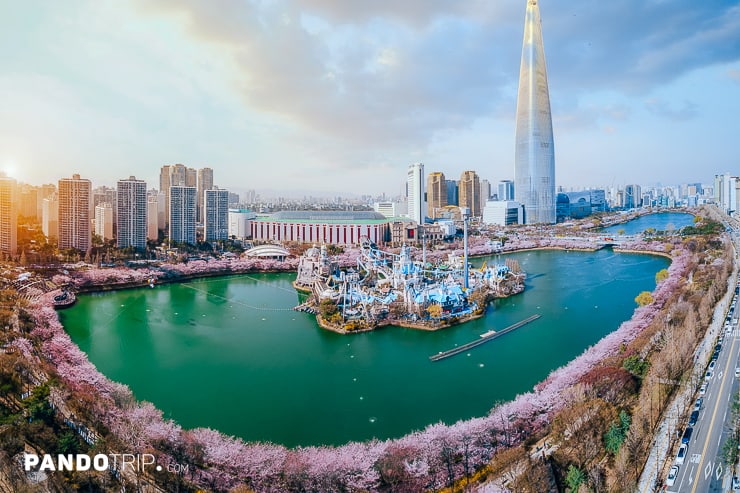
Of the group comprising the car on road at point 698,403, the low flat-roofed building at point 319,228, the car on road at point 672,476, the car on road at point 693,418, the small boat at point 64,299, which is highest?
the low flat-roofed building at point 319,228

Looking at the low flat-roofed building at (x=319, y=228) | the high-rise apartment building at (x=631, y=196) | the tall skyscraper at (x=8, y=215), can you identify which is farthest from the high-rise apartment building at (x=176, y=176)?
the high-rise apartment building at (x=631, y=196)

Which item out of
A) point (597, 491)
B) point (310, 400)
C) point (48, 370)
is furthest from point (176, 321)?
point (597, 491)

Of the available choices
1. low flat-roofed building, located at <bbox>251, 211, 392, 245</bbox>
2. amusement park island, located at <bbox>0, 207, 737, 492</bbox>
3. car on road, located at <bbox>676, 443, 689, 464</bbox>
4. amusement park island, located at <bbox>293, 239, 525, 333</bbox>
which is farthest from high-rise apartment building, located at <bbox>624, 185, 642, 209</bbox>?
car on road, located at <bbox>676, 443, 689, 464</bbox>

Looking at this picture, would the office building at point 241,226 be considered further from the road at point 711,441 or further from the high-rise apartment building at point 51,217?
the road at point 711,441

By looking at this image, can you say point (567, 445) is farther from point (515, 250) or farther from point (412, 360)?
point (515, 250)

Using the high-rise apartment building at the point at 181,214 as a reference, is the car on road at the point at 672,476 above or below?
below

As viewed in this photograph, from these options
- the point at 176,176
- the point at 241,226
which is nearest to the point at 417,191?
the point at 241,226

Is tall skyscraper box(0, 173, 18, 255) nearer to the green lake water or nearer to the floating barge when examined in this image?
the green lake water
